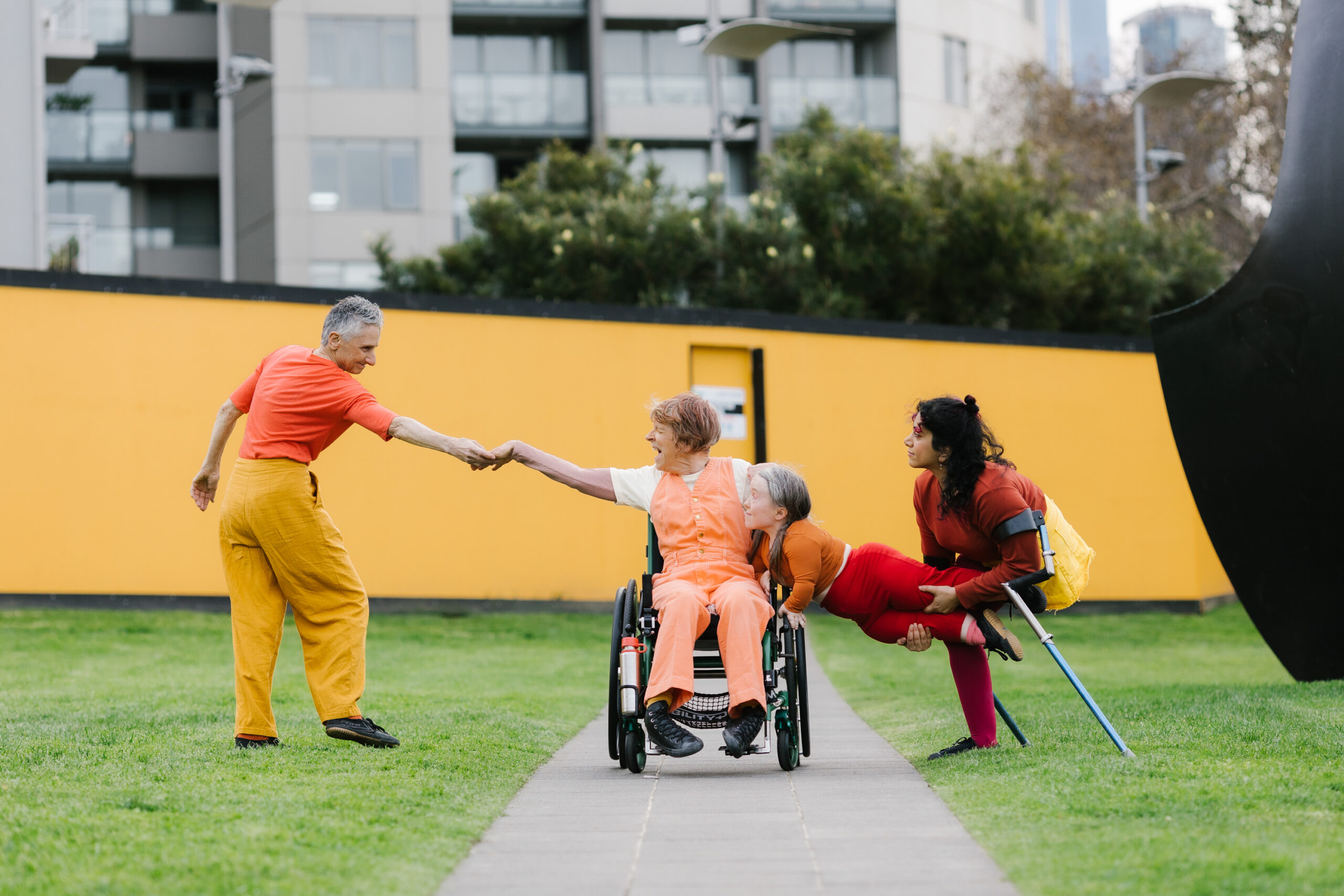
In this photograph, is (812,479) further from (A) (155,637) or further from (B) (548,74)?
(B) (548,74)

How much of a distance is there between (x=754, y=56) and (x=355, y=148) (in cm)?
1703

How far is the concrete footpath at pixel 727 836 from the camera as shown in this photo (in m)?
3.65

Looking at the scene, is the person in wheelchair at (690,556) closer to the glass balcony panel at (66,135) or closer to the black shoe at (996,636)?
the black shoe at (996,636)

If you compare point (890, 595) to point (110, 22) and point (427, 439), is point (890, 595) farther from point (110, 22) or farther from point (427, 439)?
point (110, 22)

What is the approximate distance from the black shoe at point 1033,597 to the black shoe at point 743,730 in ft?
3.43

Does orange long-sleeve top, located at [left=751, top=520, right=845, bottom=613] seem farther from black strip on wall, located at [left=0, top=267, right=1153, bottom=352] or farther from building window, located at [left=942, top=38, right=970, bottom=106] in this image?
building window, located at [left=942, top=38, right=970, bottom=106]

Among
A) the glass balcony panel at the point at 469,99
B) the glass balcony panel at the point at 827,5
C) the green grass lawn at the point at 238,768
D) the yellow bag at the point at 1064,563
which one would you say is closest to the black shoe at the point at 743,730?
the green grass lawn at the point at 238,768

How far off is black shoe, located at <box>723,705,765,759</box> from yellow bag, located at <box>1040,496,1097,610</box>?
3.88ft

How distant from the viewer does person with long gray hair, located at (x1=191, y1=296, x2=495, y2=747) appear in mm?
5844

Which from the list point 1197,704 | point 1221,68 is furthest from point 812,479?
point 1221,68

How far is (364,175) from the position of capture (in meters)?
33.2

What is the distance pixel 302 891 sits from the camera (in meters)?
3.38

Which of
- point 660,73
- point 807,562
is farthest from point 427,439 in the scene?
point 660,73

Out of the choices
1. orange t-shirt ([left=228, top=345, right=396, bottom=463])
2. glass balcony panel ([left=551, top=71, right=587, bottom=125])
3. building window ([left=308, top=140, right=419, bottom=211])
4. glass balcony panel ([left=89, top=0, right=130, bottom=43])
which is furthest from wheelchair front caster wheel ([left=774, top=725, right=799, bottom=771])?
glass balcony panel ([left=89, top=0, right=130, bottom=43])
